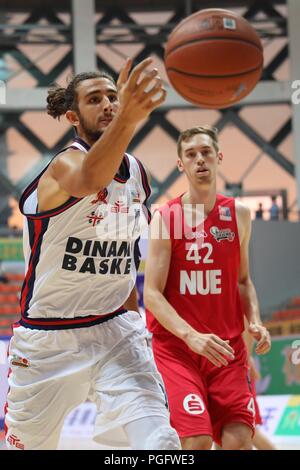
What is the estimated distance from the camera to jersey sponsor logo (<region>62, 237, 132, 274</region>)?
110 inches

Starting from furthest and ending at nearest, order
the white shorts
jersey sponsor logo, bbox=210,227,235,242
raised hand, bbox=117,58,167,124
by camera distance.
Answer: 1. jersey sponsor logo, bbox=210,227,235,242
2. the white shorts
3. raised hand, bbox=117,58,167,124

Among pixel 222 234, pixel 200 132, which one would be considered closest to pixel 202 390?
pixel 222 234

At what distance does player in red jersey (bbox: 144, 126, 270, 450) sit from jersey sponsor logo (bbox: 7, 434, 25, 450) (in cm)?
87

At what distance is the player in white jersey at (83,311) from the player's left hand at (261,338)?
65 centimetres

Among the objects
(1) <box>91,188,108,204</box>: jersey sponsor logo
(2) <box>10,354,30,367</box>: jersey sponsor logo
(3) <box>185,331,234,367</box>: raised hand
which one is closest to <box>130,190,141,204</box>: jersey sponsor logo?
(1) <box>91,188,108,204</box>: jersey sponsor logo

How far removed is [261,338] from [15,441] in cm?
125

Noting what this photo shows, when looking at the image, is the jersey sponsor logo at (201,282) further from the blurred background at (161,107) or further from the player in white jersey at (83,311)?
the blurred background at (161,107)

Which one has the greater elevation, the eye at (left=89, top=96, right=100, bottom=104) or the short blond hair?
the short blond hair

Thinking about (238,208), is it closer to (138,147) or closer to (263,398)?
(263,398)

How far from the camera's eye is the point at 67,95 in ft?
10.3

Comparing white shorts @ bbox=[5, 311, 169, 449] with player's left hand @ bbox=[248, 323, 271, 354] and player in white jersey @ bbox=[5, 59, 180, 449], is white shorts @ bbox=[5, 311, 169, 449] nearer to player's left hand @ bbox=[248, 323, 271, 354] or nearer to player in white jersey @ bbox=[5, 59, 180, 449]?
player in white jersey @ bbox=[5, 59, 180, 449]

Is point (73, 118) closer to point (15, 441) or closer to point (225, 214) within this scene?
point (225, 214)
